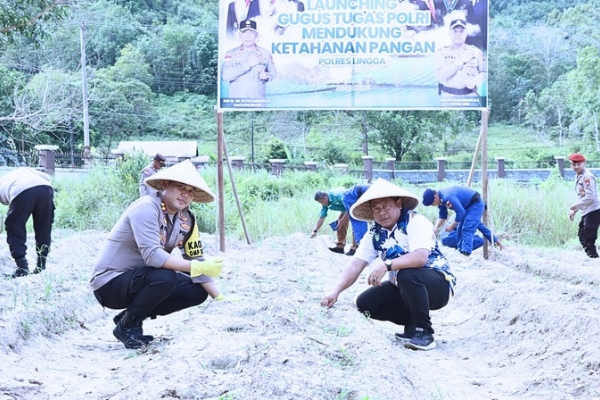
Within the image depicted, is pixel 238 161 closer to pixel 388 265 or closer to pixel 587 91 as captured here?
pixel 587 91

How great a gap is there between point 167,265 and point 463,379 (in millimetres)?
1858

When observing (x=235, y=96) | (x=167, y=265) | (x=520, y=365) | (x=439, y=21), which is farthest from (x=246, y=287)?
(x=439, y=21)

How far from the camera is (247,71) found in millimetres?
11195

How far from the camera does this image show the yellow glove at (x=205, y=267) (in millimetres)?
4770

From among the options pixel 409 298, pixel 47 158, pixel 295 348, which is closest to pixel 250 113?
pixel 47 158

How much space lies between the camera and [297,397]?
324 cm

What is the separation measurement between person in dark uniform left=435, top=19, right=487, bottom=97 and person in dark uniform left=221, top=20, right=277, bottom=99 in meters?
2.37

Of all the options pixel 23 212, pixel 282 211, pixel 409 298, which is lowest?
pixel 282 211

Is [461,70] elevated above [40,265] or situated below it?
above

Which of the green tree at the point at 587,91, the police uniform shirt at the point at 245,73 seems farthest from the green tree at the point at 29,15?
the green tree at the point at 587,91

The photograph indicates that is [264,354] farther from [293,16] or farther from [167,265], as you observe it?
[293,16]

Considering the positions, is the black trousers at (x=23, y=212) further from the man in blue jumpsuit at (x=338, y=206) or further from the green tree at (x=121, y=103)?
the green tree at (x=121, y=103)

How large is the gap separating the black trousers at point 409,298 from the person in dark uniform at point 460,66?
19.8 feet

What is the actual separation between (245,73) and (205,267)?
6.77m
